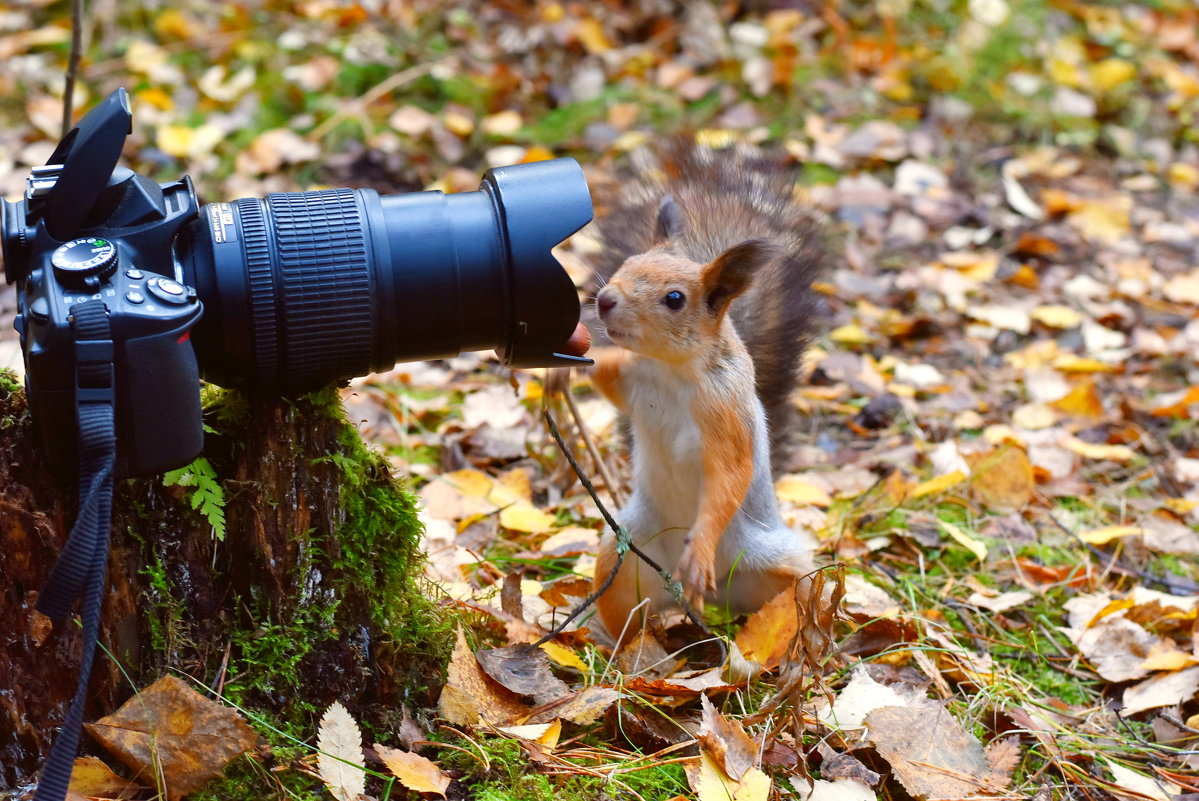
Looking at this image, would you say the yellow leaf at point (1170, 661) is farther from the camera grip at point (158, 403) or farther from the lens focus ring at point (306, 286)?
the camera grip at point (158, 403)

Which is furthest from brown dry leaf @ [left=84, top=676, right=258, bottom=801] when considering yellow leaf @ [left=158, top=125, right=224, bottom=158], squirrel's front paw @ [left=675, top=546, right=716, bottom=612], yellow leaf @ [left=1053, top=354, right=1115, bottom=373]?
yellow leaf @ [left=158, top=125, right=224, bottom=158]

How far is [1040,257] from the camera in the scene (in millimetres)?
4285

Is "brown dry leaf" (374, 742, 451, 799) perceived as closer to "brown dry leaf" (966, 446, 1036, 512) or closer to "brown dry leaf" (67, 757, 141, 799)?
"brown dry leaf" (67, 757, 141, 799)

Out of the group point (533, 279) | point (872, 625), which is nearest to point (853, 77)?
point (872, 625)

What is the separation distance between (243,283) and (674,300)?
2.45 ft

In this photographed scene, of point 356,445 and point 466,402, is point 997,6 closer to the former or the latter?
point 466,402

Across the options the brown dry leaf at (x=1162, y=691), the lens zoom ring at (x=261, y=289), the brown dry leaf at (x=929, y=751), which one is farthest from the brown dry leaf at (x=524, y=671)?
the brown dry leaf at (x=1162, y=691)

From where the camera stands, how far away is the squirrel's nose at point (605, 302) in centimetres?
191

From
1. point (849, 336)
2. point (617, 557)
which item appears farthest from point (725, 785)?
point (849, 336)

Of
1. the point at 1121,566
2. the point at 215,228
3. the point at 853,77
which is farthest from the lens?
the point at 853,77

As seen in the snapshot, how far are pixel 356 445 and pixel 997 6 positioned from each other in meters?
4.73

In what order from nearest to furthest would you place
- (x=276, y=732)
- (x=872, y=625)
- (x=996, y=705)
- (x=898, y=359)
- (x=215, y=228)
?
(x=215, y=228) → (x=276, y=732) → (x=996, y=705) → (x=872, y=625) → (x=898, y=359)

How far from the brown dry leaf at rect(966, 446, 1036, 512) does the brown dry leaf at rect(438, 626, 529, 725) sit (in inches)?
58.3

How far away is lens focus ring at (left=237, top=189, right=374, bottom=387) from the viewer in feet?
4.87
